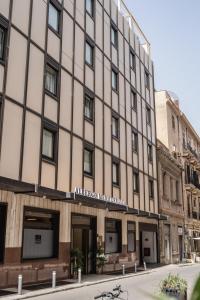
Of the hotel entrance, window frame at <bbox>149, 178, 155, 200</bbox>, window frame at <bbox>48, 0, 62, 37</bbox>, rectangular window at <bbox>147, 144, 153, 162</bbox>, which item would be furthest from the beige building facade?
window frame at <bbox>48, 0, 62, 37</bbox>

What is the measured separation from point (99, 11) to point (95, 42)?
292cm

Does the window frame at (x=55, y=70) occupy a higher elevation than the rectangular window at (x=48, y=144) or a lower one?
higher

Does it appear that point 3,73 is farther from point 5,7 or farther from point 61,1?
point 61,1

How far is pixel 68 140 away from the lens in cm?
1939

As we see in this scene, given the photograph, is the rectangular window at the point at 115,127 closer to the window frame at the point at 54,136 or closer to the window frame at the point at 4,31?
the window frame at the point at 54,136

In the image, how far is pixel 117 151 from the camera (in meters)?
25.7

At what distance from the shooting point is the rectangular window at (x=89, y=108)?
22281 mm

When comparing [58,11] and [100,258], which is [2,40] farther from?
[100,258]

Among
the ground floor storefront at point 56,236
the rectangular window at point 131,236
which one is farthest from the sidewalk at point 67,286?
the rectangular window at point 131,236

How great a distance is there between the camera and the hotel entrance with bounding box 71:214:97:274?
2081cm

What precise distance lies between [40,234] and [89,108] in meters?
9.01

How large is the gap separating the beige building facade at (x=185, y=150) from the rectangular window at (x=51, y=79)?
22.8 m

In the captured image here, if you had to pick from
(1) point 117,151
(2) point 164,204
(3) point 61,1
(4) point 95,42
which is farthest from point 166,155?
(3) point 61,1

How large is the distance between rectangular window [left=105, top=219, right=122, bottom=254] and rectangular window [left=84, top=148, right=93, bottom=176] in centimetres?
422
